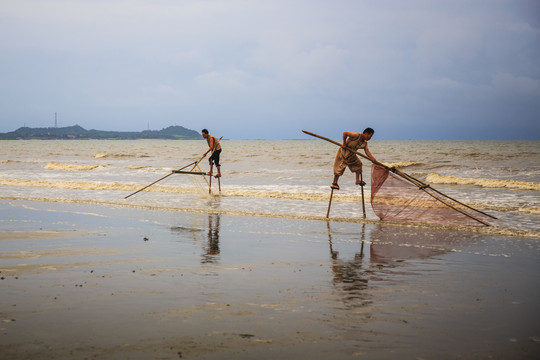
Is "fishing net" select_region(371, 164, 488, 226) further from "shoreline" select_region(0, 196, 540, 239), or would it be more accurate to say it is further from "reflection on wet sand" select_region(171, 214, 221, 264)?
"reflection on wet sand" select_region(171, 214, 221, 264)

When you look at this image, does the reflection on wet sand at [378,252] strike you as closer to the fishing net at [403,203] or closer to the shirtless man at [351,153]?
the fishing net at [403,203]

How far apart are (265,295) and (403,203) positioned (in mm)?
6573

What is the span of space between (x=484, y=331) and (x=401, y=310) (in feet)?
2.39

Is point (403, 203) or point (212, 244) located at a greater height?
point (403, 203)

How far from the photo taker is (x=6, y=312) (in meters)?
4.23

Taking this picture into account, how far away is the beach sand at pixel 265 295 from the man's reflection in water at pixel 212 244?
59mm

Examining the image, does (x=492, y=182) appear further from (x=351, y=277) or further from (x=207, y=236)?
(x=351, y=277)

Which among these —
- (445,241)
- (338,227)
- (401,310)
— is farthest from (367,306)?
(338,227)

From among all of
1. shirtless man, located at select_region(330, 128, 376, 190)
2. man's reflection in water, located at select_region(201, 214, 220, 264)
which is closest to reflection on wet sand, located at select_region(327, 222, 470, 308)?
shirtless man, located at select_region(330, 128, 376, 190)

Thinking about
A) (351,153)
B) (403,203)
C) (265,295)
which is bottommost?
(265,295)

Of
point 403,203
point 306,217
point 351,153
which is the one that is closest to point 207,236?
point 306,217

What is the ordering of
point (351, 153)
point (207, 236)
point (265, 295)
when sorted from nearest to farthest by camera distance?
1. point (265, 295)
2. point (207, 236)
3. point (351, 153)

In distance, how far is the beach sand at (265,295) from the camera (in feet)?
11.8

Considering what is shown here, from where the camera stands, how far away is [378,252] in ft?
24.4
